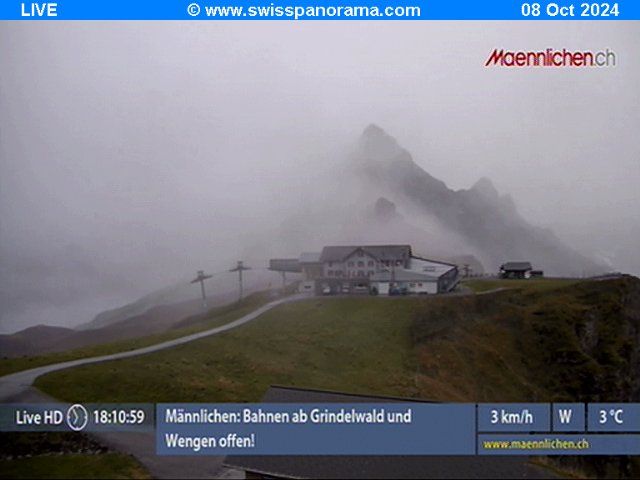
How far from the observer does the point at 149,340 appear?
24.2ft

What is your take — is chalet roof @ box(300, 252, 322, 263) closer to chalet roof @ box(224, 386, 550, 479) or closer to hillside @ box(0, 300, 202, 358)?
hillside @ box(0, 300, 202, 358)

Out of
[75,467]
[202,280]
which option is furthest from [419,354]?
[75,467]

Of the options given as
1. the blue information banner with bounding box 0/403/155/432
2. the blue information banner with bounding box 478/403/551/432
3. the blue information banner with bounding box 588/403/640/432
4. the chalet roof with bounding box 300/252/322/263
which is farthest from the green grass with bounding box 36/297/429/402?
the blue information banner with bounding box 588/403/640/432

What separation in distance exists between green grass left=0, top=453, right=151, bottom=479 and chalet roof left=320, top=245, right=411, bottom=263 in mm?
4057

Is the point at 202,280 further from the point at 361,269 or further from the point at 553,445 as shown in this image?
the point at 553,445

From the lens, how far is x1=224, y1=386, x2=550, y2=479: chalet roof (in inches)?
231

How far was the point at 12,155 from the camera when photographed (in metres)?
7.62

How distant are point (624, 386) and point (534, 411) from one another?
174 centimetres

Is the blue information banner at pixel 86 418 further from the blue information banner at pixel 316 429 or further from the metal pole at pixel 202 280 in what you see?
the metal pole at pixel 202 280

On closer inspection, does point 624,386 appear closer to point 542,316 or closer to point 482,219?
point 542,316

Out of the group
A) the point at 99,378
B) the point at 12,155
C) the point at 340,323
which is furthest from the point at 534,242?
the point at 12,155

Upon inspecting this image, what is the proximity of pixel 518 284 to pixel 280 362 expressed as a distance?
4.15 m
